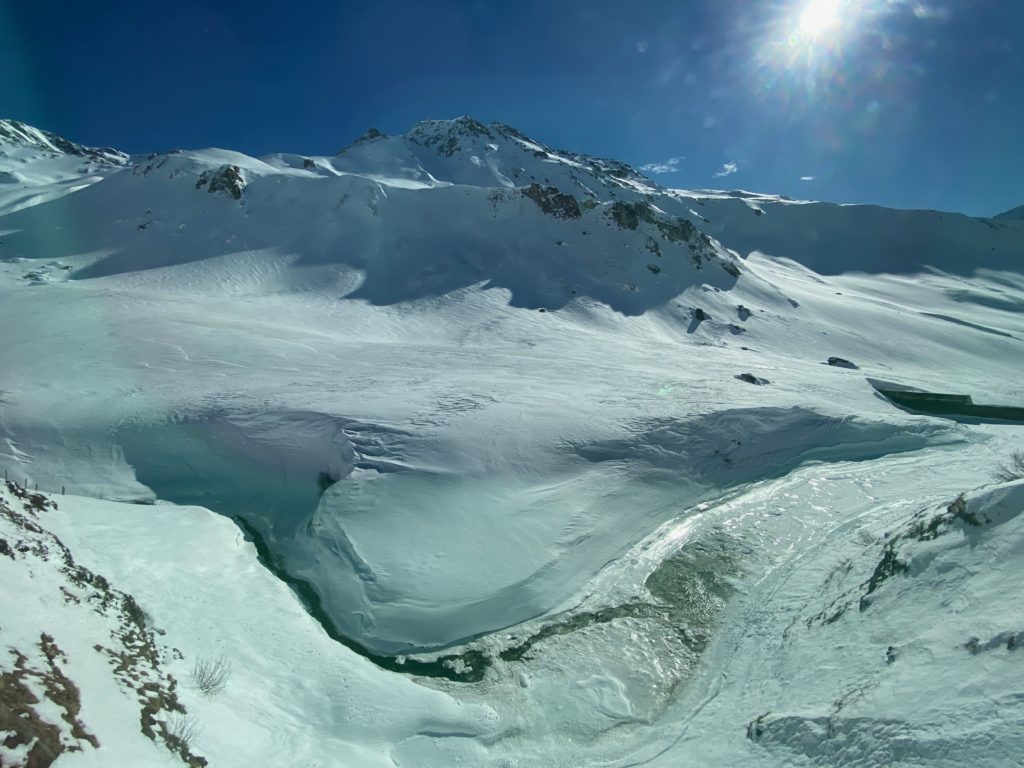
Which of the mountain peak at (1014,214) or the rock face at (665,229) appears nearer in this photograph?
the rock face at (665,229)

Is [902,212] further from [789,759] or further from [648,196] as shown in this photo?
[789,759]

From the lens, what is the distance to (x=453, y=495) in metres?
15.1

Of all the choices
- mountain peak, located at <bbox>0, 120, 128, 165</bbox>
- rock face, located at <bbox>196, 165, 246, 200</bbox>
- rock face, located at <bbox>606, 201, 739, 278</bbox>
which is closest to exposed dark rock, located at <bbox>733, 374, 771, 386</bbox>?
rock face, located at <bbox>606, 201, 739, 278</bbox>

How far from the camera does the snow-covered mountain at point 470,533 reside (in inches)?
276

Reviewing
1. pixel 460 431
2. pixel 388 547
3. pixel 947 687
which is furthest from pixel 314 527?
pixel 947 687

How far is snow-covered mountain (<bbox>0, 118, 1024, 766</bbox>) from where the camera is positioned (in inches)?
276

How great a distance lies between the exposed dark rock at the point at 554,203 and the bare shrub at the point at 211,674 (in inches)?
1961

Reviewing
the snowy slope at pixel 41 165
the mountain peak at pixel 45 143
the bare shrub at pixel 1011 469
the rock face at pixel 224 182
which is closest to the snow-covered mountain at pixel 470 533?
the bare shrub at pixel 1011 469

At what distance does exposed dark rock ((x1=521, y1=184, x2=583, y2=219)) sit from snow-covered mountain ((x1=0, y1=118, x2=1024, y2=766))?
50.3 ft

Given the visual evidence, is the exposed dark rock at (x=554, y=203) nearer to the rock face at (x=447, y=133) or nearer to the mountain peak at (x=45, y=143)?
the rock face at (x=447, y=133)

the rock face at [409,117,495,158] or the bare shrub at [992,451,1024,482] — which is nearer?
the bare shrub at [992,451,1024,482]

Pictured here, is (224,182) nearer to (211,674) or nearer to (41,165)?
(211,674)

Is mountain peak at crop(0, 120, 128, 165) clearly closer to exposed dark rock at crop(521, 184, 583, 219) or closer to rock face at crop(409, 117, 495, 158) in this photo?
rock face at crop(409, 117, 495, 158)

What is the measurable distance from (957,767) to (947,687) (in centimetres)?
109
